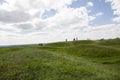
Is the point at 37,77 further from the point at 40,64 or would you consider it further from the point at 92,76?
the point at 92,76

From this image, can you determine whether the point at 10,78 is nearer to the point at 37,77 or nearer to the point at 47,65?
the point at 37,77

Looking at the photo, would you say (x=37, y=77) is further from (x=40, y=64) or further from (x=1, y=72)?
(x=1, y=72)

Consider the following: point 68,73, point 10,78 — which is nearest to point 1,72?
point 10,78

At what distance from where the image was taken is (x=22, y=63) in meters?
28.6

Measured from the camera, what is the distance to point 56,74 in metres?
22.8

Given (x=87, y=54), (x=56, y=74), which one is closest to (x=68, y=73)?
(x=56, y=74)

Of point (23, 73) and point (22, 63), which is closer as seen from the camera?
point (23, 73)

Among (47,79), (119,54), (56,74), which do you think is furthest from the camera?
(119,54)

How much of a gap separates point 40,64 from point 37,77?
15.3ft

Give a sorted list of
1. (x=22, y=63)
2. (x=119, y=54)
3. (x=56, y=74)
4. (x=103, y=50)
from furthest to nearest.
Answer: (x=103, y=50) < (x=119, y=54) < (x=22, y=63) < (x=56, y=74)

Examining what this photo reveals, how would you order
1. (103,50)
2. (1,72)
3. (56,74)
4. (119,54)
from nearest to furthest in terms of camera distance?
(56,74) → (1,72) → (119,54) → (103,50)

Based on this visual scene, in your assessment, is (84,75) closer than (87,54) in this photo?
Yes

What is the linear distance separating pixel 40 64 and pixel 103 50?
1107 inches

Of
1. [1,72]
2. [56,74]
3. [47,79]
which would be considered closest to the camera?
[47,79]
